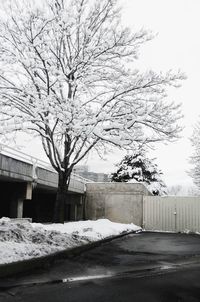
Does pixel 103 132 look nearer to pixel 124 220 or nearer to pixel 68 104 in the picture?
pixel 68 104

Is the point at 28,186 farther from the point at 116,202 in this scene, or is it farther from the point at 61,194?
the point at 116,202

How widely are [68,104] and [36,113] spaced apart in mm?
1501

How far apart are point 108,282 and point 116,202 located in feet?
76.8

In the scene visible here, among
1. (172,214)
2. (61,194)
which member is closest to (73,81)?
(61,194)

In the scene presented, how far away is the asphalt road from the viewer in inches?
222

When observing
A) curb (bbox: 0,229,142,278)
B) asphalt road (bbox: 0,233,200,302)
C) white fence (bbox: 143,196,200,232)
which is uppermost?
white fence (bbox: 143,196,200,232)

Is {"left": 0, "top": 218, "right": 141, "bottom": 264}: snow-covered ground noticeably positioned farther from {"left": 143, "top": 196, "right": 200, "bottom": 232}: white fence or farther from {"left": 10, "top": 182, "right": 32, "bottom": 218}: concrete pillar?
{"left": 143, "top": 196, "right": 200, "bottom": 232}: white fence

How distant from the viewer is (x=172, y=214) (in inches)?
1096

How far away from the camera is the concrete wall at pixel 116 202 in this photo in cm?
2933

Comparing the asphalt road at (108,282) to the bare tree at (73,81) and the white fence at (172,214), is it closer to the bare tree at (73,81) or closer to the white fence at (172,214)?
the bare tree at (73,81)

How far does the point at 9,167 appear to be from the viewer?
1802cm

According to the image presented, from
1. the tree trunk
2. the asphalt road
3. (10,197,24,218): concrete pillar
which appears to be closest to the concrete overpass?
(10,197,24,218): concrete pillar

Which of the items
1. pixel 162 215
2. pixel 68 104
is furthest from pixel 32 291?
pixel 162 215

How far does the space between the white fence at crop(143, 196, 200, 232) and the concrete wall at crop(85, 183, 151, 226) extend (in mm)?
735
